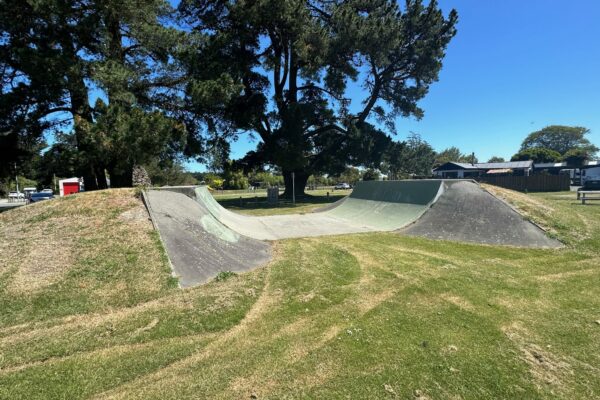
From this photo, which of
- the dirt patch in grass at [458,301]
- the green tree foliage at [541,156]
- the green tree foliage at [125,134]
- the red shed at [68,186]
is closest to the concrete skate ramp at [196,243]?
the dirt patch in grass at [458,301]

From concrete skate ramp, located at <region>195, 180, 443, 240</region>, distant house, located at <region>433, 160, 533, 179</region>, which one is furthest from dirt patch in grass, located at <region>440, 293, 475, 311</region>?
distant house, located at <region>433, 160, 533, 179</region>

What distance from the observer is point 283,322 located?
403 centimetres

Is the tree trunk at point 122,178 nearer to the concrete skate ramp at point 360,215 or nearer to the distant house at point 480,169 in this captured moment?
the concrete skate ramp at point 360,215

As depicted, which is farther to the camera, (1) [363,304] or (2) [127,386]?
(1) [363,304]

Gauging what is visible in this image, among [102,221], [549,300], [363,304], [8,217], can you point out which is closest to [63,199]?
[8,217]

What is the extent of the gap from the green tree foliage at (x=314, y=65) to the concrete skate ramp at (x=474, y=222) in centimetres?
1168

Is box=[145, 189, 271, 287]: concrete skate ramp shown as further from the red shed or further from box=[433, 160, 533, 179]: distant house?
box=[433, 160, 533, 179]: distant house

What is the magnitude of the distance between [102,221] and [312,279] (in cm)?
432

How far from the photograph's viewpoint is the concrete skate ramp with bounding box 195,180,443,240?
995cm

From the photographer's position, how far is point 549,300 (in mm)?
4633

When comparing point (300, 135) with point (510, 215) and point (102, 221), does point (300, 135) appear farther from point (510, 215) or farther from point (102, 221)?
point (102, 221)

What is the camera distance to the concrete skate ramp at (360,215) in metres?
9.95

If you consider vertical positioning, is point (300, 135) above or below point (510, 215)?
above

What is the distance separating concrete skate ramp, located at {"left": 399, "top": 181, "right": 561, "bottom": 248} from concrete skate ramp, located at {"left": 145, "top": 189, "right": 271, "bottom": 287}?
496 centimetres
